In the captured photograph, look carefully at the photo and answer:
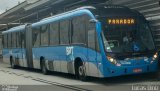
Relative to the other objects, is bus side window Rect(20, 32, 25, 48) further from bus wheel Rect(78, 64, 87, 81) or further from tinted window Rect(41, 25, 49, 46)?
bus wheel Rect(78, 64, 87, 81)

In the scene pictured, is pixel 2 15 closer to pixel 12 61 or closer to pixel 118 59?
pixel 12 61

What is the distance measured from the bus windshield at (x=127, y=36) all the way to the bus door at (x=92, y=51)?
0.48 meters

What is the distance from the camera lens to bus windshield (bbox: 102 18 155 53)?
15641mm

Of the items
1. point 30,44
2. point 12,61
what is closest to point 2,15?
point 12,61

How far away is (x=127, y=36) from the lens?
15961 mm

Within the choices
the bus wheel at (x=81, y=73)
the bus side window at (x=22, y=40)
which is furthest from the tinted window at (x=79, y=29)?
the bus side window at (x=22, y=40)

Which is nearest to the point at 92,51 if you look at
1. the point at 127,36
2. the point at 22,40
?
the point at 127,36

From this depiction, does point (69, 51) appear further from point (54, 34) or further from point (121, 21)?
point (121, 21)

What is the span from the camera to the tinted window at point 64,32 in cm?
1931

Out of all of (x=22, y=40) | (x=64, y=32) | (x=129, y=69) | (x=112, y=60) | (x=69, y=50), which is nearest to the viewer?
(x=112, y=60)

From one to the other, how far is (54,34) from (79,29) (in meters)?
3.85

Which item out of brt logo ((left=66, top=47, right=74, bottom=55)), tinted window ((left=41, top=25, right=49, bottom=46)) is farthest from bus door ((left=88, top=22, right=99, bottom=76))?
tinted window ((left=41, top=25, right=49, bottom=46))

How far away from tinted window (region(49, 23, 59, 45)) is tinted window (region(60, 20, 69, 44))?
72 cm

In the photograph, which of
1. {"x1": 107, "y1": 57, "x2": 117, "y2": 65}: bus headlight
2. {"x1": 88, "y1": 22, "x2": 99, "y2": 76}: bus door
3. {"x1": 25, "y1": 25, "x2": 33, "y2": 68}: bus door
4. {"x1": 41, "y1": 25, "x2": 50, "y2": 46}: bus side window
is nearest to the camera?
{"x1": 107, "y1": 57, "x2": 117, "y2": 65}: bus headlight
